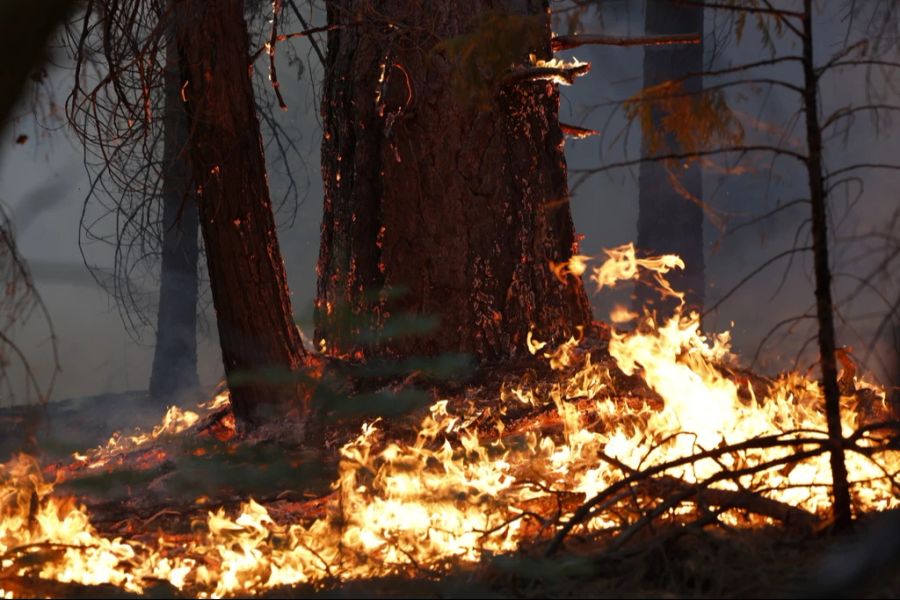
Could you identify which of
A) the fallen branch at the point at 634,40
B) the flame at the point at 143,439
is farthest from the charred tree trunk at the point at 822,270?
the flame at the point at 143,439

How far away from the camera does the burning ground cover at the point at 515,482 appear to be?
11.4 ft

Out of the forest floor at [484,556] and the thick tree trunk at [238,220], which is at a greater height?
the thick tree trunk at [238,220]

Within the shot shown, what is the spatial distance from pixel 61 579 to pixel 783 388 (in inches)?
136

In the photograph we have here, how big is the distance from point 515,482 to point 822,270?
1643 millimetres

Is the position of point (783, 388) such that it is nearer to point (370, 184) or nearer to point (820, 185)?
point (820, 185)

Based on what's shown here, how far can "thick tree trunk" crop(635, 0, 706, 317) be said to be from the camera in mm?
10469

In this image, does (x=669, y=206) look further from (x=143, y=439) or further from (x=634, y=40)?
(x=143, y=439)

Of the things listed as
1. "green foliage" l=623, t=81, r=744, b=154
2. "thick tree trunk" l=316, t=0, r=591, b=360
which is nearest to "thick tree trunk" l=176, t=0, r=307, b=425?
"thick tree trunk" l=316, t=0, r=591, b=360

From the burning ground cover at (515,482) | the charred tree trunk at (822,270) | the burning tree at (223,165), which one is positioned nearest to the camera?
the charred tree trunk at (822,270)

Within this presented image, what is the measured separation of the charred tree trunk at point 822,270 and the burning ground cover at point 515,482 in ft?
0.29

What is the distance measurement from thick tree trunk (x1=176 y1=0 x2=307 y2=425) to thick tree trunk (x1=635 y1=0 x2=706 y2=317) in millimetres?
5399

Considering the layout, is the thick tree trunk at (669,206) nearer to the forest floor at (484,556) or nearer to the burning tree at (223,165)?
the forest floor at (484,556)

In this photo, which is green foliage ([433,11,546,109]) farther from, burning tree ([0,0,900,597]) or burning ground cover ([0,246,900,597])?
burning ground cover ([0,246,900,597])

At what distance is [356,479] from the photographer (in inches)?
186
